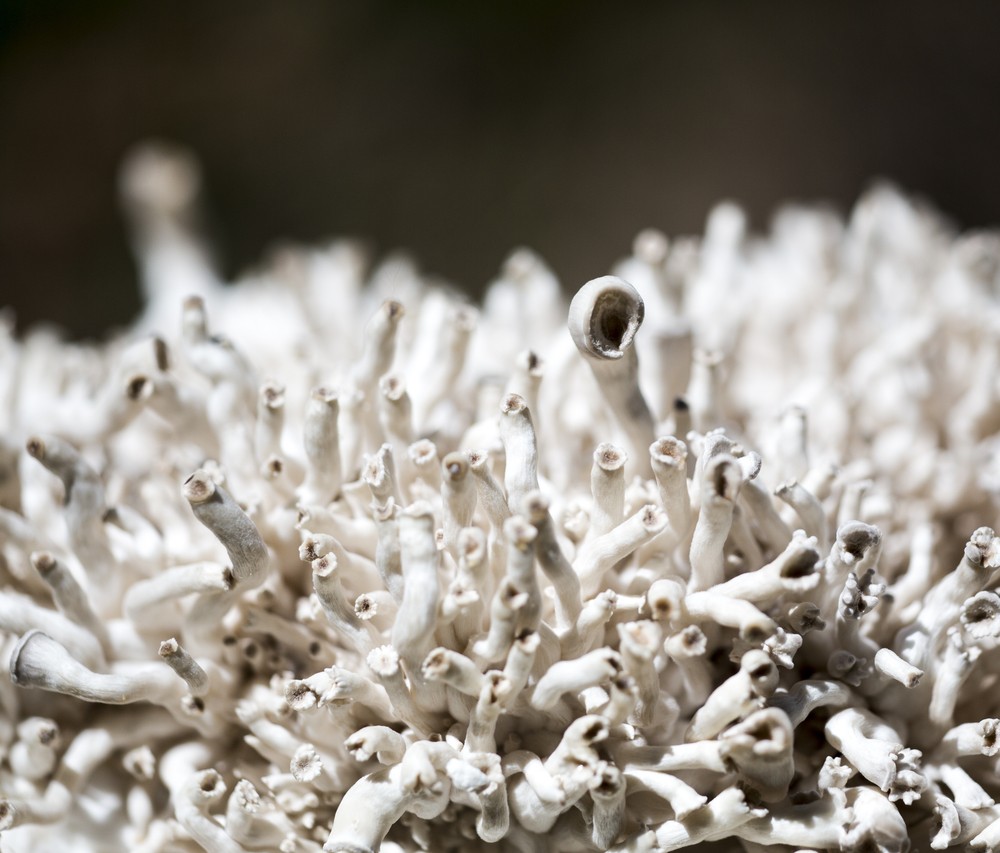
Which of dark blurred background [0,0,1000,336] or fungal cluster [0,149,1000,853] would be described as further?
dark blurred background [0,0,1000,336]

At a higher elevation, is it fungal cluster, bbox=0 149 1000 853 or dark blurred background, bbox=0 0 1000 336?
dark blurred background, bbox=0 0 1000 336

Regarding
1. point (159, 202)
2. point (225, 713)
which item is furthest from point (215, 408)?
point (159, 202)

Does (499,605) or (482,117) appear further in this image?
(482,117)

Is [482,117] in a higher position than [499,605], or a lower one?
higher

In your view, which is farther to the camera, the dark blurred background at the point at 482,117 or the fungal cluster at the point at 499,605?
the dark blurred background at the point at 482,117

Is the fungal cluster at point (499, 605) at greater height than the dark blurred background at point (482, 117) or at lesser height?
lesser
